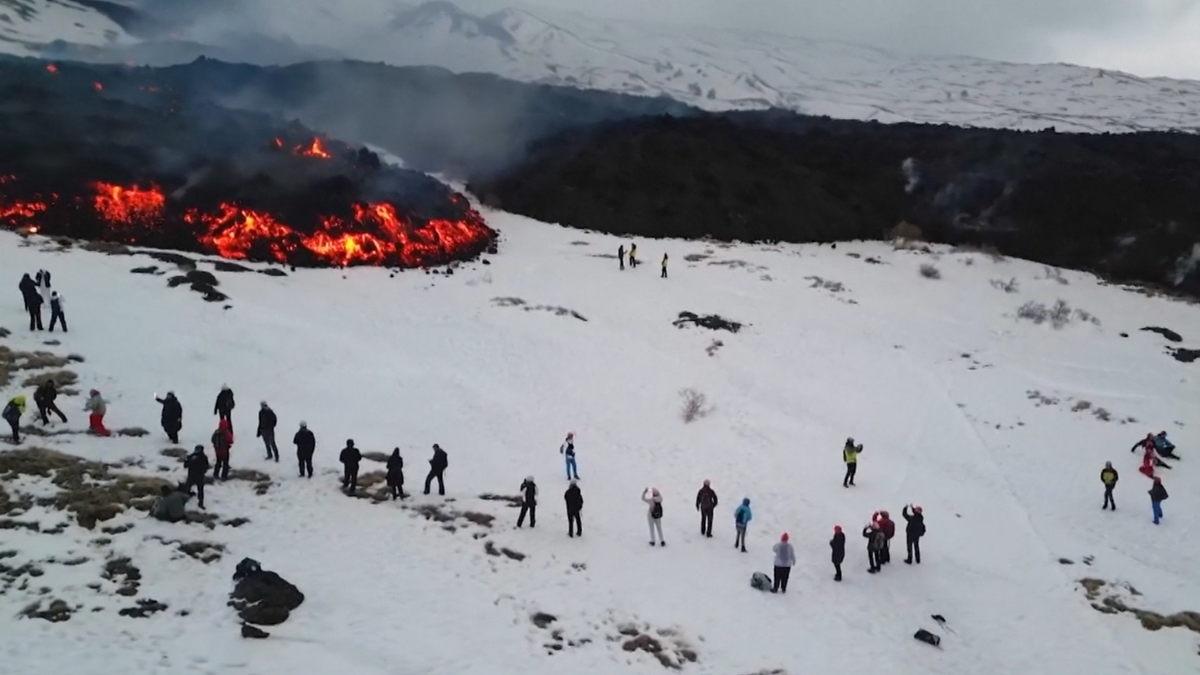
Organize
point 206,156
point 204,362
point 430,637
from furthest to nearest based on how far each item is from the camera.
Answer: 1. point 206,156
2. point 204,362
3. point 430,637

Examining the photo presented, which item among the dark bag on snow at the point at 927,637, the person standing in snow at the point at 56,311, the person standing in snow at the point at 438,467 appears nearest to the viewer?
the dark bag on snow at the point at 927,637

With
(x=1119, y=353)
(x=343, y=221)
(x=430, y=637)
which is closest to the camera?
(x=430, y=637)

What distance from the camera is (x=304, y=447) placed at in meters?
18.5

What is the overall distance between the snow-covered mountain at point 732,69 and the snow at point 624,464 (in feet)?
325

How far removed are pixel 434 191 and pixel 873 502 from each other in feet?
131

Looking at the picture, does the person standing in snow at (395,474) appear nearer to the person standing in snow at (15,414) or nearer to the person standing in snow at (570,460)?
the person standing in snow at (570,460)

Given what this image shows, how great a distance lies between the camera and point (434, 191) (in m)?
53.5

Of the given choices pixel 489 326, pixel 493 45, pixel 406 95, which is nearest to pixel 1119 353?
pixel 489 326

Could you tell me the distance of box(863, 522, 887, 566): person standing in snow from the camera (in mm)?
17219

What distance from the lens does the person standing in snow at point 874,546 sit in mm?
17219

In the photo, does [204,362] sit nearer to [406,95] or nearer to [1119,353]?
[1119,353]

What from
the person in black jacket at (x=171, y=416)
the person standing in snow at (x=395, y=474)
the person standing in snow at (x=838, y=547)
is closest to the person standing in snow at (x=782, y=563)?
the person standing in snow at (x=838, y=547)

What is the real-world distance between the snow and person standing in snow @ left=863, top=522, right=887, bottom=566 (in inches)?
10.1

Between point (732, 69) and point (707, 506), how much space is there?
15703 cm
